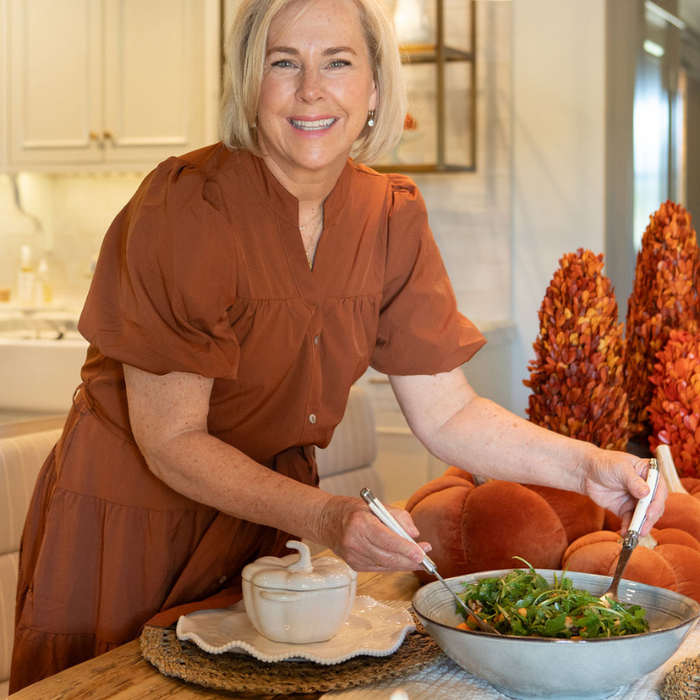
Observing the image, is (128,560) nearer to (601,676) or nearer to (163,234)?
(163,234)

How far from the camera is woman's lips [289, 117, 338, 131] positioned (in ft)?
3.62

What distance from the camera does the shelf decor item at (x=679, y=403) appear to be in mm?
1433

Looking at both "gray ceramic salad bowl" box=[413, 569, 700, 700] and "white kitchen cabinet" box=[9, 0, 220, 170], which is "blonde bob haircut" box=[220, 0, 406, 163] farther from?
"white kitchen cabinet" box=[9, 0, 220, 170]

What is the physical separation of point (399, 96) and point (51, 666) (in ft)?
2.72

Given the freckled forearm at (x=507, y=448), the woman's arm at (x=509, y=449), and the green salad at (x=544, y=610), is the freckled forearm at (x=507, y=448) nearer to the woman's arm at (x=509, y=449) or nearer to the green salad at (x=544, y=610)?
the woman's arm at (x=509, y=449)

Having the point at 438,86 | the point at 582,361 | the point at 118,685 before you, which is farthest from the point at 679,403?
the point at 438,86

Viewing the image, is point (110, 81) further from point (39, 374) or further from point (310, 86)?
point (310, 86)

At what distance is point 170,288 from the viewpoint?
1.02 meters

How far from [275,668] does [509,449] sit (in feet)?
1.44

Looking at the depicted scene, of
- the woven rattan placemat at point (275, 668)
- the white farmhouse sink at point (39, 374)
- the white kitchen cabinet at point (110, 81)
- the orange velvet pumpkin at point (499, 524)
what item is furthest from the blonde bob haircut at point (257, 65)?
the white kitchen cabinet at point (110, 81)

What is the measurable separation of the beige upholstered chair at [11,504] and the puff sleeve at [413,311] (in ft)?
2.40

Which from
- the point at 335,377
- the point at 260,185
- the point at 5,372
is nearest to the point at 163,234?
the point at 260,185

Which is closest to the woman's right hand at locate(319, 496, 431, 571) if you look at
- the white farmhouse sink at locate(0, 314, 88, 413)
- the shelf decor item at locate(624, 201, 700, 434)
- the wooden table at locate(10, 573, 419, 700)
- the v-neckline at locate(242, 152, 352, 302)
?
the wooden table at locate(10, 573, 419, 700)

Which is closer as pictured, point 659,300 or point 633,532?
point 633,532
